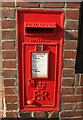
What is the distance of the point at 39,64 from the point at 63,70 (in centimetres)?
27

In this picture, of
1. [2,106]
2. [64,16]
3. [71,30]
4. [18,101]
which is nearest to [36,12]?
[64,16]

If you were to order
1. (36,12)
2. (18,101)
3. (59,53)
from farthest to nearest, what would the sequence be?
1. (18,101)
2. (59,53)
3. (36,12)

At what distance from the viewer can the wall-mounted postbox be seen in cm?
120

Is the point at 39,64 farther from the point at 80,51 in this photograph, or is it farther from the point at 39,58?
the point at 80,51

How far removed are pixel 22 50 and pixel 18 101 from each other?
594 mm

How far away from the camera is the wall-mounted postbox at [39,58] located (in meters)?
1.20

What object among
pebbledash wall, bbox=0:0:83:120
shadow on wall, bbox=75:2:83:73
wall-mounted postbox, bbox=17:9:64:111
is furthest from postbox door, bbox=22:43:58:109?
shadow on wall, bbox=75:2:83:73

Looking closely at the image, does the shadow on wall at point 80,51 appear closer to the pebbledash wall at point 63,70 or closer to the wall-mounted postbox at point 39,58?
the pebbledash wall at point 63,70

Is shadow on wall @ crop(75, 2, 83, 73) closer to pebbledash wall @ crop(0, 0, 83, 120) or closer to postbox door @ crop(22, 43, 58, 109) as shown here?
pebbledash wall @ crop(0, 0, 83, 120)

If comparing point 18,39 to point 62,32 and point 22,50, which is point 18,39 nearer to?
point 22,50

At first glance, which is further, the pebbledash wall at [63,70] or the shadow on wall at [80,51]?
the shadow on wall at [80,51]

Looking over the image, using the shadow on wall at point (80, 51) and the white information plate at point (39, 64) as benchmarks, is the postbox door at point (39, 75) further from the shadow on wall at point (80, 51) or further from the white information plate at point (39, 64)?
the shadow on wall at point (80, 51)

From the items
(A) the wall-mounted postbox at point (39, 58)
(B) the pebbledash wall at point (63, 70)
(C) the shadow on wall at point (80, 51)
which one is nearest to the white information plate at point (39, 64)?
(A) the wall-mounted postbox at point (39, 58)

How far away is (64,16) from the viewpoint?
1224mm
